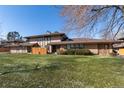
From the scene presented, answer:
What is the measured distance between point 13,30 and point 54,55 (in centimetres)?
66

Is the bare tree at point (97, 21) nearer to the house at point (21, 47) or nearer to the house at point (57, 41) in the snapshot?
the house at point (57, 41)

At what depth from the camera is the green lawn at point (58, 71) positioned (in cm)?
259

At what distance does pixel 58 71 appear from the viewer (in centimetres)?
283

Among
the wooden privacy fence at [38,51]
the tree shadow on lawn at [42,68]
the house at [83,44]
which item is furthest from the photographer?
the house at [83,44]

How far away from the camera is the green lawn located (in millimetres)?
2586

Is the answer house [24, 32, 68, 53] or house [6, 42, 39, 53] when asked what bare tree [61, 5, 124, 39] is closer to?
house [24, 32, 68, 53]

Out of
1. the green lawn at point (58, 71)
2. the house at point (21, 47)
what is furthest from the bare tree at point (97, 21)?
the house at point (21, 47)

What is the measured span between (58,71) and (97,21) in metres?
0.96

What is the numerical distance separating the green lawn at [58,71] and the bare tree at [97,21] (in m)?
0.38

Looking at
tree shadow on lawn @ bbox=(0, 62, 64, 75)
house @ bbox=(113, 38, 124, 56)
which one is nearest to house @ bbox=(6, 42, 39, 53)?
tree shadow on lawn @ bbox=(0, 62, 64, 75)

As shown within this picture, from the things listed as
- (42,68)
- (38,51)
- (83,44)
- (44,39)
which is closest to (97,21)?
(83,44)
